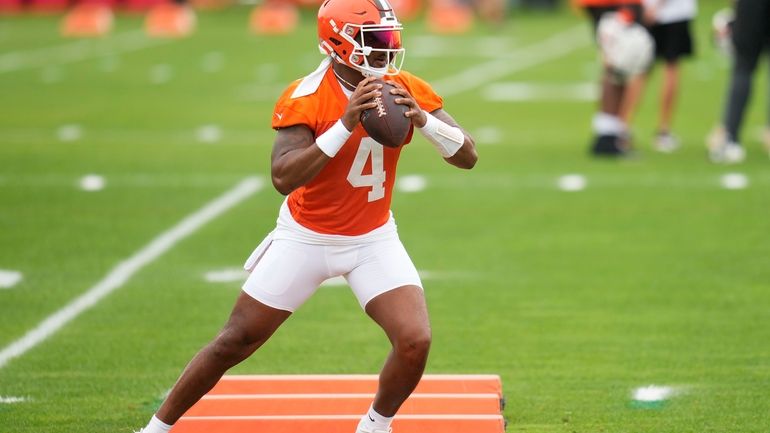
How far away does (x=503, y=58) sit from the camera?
76.4ft

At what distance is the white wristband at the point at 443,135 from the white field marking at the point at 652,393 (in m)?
1.76

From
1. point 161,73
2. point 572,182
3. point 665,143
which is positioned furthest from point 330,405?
point 161,73

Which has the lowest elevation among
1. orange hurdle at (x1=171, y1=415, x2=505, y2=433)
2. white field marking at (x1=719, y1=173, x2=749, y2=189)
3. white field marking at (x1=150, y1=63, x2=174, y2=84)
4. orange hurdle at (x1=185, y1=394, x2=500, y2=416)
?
white field marking at (x1=150, y1=63, x2=174, y2=84)

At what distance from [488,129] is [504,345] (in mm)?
8226

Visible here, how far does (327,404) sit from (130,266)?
3.49 m

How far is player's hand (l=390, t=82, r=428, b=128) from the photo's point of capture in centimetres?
521

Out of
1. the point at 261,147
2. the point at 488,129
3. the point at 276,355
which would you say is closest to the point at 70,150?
the point at 261,147

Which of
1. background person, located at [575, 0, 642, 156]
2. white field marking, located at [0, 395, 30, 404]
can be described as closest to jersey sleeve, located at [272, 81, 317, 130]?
white field marking, located at [0, 395, 30, 404]

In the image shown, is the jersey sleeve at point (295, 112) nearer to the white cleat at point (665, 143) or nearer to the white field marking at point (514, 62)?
the white cleat at point (665, 143)

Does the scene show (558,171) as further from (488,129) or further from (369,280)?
(369,280)

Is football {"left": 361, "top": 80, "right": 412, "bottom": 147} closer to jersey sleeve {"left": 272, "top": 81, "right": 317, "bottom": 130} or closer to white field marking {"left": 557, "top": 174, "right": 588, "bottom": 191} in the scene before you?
jersey sleeve {"left": 272, "top": 81, "right": 317, "bottom": 130}

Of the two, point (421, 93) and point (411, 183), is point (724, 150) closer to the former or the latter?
point (411, 183)

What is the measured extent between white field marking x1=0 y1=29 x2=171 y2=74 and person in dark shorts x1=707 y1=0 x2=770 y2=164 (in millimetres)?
11945

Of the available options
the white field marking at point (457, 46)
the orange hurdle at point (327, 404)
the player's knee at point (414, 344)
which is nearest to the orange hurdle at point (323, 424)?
the orange hurdle at point (327, 404)
